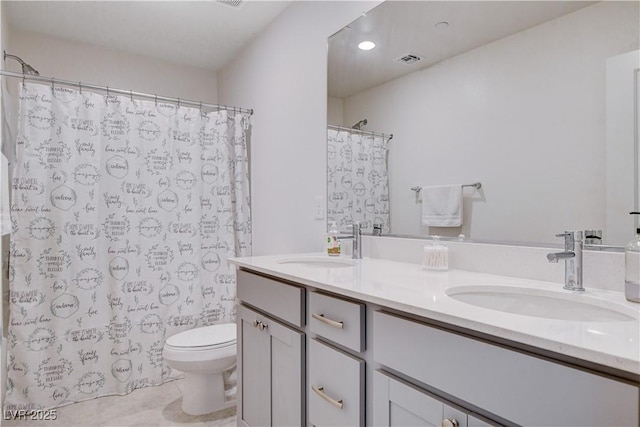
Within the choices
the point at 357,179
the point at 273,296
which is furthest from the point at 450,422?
the point at 357,179

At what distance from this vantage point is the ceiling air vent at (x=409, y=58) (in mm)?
1610

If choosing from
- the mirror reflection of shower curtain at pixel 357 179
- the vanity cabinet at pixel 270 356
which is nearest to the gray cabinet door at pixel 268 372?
the vanity cabinet at pixel 270 356

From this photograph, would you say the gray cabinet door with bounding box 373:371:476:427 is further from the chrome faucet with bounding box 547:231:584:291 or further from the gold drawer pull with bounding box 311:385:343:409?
the chrome faucet with bounding box 547:231:584:291

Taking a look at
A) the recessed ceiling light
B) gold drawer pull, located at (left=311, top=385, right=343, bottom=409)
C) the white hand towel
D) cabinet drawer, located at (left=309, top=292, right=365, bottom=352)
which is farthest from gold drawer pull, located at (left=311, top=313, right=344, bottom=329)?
the recessed ceiling light

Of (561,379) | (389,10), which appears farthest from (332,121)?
(561,379)

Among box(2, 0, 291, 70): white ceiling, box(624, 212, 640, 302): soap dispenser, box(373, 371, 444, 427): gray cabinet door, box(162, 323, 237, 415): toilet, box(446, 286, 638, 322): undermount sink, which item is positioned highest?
box(2, 0, 291, 70): white ceiling

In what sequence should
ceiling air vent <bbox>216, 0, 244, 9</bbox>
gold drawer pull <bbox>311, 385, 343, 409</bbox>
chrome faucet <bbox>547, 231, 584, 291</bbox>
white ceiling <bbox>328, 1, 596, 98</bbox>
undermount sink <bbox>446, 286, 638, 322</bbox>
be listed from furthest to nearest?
1. ceiling air vent <bbox>216, 0, 244, 9</bbox>
2. white ceiling <bbox>328, 1, 596, 98</bbox>
3. gold drawer pull <bbox>311, 385, 343, 409</bbox>
4. chrome faucet <bbox>547, 231, 584, 291</bbox>
5. undermount sink <bbox>446, 286, 638, 322</bbox>

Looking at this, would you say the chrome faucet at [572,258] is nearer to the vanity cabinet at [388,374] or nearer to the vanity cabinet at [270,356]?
the vanity cabinet at [388,374]

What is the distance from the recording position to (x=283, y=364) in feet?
4.60

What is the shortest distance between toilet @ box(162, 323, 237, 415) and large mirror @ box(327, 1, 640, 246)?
3.53ft

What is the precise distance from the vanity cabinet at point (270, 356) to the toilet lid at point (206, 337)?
39cm

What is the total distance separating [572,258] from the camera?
3.34ft

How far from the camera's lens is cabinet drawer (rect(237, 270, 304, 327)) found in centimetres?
133

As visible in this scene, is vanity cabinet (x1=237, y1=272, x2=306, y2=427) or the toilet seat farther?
the toilet seat
